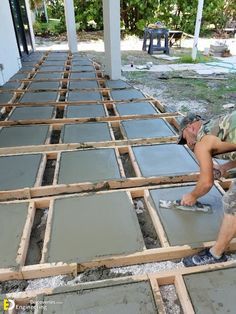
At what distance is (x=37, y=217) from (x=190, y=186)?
1.32 m

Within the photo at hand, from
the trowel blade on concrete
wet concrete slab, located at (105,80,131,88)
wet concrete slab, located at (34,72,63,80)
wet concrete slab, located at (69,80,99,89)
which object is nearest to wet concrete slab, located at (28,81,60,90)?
wet concrete slab, located at (69,80,99,89)

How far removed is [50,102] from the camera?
428 cm

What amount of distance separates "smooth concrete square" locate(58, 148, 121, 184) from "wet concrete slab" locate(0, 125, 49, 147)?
53cm

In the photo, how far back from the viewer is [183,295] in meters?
1.40

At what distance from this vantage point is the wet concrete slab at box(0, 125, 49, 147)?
9.99 feet

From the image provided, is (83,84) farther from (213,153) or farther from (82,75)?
(213,153)

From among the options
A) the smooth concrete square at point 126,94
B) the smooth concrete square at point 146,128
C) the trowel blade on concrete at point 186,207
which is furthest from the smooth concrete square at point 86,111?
the trowel blade on concrete at point 186,207

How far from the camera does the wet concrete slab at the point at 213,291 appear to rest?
135 centimetres

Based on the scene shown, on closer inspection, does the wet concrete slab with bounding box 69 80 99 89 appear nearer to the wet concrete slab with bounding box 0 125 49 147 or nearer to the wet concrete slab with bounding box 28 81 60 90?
the wet concrete slab with bounding box 28 81 60 90

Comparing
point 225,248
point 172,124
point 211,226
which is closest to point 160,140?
point 172,124

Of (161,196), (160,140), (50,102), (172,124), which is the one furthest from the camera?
(50,102)

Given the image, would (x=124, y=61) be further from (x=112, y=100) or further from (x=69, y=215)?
(x=69, y=215)

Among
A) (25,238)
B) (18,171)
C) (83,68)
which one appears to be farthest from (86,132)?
(83,68)

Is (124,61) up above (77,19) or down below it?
below
